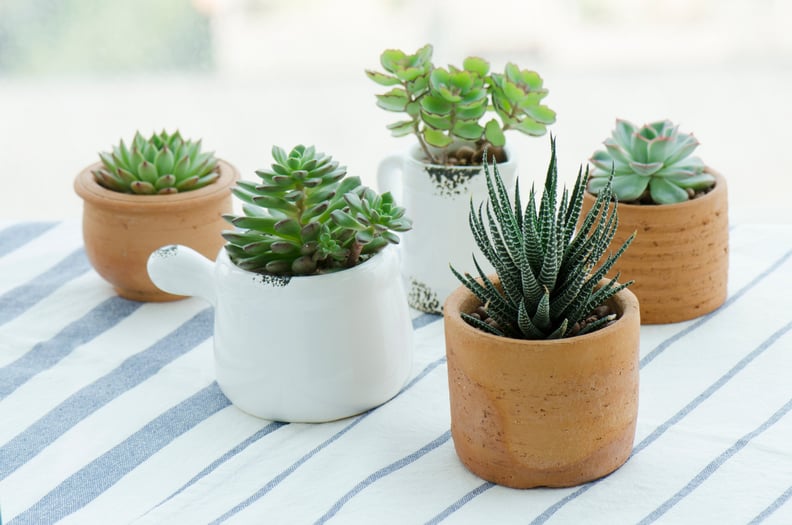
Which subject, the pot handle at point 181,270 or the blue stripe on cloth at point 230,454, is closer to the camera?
the blue stripe on cloth at point 230,454

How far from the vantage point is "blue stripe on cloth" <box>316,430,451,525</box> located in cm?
73

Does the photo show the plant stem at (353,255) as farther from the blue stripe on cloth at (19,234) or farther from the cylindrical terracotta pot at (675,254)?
the blue stripe on cloth at (19,234)

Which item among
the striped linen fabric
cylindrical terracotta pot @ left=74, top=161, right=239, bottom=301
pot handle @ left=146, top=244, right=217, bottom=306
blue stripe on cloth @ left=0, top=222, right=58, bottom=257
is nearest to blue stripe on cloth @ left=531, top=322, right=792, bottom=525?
the striped linen fabric

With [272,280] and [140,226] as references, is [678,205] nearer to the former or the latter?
[272,280]

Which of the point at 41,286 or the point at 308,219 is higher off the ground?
the point at 308,219

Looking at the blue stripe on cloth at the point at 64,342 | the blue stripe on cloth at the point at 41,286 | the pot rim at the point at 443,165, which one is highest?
the pot rim at the point at 443,165

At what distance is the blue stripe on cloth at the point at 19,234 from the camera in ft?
3.90

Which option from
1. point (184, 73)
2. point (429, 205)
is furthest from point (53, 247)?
point (184, 73)

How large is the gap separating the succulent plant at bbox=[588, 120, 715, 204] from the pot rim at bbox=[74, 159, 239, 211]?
1.17 feet

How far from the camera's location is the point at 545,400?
712 mm

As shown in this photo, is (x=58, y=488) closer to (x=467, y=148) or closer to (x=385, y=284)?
(x=385, y=284)

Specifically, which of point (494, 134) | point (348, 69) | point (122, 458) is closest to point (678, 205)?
point (494, 134)

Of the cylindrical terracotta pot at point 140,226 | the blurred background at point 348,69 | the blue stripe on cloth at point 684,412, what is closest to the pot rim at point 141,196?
the cylindrical terracotta pot at point 140,226

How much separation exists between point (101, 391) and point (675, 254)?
0.51m
